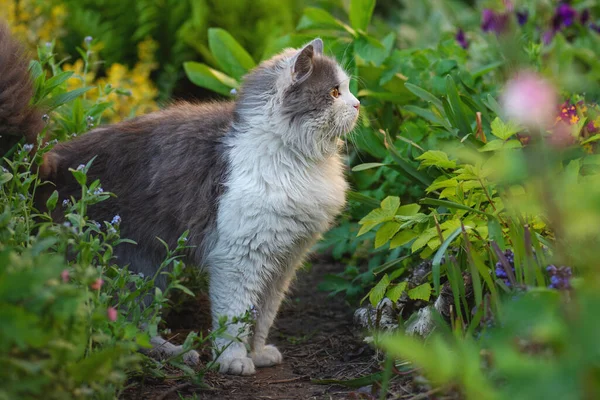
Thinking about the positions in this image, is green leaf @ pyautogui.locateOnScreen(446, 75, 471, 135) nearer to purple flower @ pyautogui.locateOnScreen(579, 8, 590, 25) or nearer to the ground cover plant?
the ground cover plant

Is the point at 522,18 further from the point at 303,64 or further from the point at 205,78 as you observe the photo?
the point at 303,64

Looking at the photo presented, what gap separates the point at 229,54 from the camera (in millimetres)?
3873

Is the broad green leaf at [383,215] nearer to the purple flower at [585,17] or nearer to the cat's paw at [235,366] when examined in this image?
the cat's paw at [235,366]

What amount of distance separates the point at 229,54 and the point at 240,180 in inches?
54.9

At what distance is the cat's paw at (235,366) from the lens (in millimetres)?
2652

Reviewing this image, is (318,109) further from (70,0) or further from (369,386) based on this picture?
(70,0)

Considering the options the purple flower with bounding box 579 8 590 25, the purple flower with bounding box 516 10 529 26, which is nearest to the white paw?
the purple flower with bounding box 516 10 529 26

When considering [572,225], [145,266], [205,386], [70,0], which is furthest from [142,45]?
[572,225]

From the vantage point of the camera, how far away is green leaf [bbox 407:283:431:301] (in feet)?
8.40

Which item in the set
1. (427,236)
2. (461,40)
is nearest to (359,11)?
(461,40)

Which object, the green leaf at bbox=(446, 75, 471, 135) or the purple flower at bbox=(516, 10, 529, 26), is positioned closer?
the green leaf at bbox=(446, 75, 471, 135)

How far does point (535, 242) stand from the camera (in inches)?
87.3

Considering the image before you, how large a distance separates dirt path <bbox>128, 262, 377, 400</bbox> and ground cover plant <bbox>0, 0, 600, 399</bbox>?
92 millimetres

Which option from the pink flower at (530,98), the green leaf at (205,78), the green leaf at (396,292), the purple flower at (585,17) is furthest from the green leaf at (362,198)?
the purple flower at (585,17)
